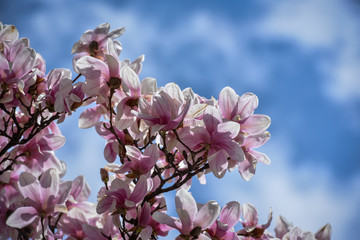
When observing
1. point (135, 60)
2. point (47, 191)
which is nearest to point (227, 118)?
point (135, 60)

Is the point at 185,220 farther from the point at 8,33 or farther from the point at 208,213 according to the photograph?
the point at 8,33

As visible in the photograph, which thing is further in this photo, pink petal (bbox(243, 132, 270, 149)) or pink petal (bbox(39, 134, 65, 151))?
pink petal (bbox(39, 134, 65, 151))

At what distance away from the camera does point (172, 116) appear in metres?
1.02

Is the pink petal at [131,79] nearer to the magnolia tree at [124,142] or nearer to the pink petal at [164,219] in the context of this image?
the magnolia tree at [124,142]

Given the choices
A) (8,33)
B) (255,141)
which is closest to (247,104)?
(255,141)

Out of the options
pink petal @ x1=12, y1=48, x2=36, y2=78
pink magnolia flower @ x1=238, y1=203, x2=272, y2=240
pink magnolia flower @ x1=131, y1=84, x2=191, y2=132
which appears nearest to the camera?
pink magnolia flower @ x1=131, y1=84, x2=191, y2=132

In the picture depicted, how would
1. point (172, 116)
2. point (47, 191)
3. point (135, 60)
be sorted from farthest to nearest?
1. point (135, 60)
2. point (47, 191)
3. point (172, 116)

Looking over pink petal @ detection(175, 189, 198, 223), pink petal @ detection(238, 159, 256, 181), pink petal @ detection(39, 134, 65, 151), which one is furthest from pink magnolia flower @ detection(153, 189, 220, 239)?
pink petal @ detection(39, 134, 65, 151)

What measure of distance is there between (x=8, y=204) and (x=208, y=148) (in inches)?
33.9

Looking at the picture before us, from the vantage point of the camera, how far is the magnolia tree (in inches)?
40.5

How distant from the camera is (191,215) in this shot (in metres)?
1.02

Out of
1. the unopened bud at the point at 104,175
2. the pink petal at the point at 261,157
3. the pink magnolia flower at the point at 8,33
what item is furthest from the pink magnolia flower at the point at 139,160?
the pink magnolia flower at the point at 8,33

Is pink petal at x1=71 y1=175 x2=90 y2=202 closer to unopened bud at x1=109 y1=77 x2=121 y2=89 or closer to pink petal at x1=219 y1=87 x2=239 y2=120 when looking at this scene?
unopened bud at x1=109 y1=77 x2=121 y2=89

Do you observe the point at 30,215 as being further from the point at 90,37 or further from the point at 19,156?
the point at 90,37
